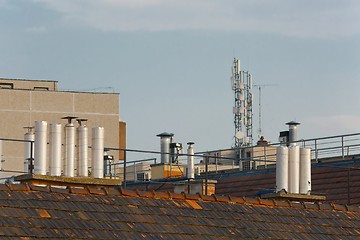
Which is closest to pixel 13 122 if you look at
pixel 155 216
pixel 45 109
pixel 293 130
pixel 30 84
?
pixel 45 109

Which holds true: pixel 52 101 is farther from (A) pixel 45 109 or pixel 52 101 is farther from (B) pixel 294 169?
(B) pixel 294 169

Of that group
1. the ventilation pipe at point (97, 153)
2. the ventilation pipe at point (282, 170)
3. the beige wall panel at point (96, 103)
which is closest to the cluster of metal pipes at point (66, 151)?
the ventilation pipe at point (97, 153)

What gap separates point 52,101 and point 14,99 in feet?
7.76

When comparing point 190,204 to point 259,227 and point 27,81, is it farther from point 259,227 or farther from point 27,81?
point 27,81

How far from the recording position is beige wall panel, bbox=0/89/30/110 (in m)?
80.2

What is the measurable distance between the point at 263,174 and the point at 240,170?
3.58 m

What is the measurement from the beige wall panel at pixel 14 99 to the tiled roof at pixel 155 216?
5387cm

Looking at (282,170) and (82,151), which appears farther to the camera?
(282,170)

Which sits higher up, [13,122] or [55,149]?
[13,122]

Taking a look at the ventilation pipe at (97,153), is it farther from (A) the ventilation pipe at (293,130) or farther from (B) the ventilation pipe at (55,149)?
(A) the ventilation pipe at (293,130)

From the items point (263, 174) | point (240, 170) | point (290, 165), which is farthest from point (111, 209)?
point (240, 170)

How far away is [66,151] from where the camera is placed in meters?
28.1

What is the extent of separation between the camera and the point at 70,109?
81.7 m

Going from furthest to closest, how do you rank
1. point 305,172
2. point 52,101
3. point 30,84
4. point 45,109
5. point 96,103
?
point 30,84 → point 96,103 → point 52,101 → point 45,109 → point 305,172
